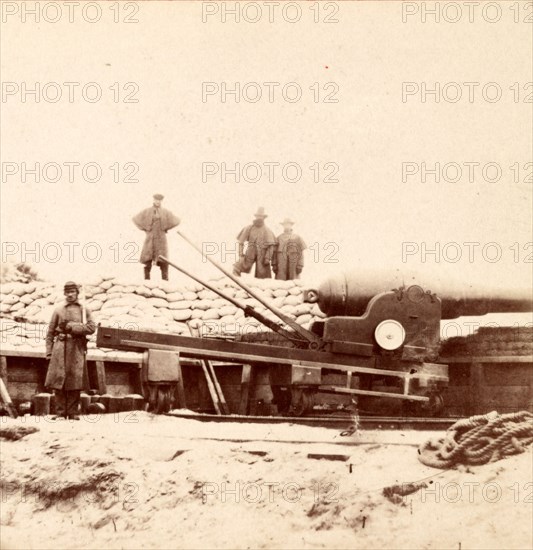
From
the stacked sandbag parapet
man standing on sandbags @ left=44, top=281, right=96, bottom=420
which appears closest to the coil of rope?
man standing on sandbags @ left=44, top=281, right=96, bottom=420

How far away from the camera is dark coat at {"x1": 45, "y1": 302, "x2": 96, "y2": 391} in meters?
8.35

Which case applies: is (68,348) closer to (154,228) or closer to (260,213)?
(154,228)

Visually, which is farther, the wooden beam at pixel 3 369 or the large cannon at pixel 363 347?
the wooden beam at pixel 3 369

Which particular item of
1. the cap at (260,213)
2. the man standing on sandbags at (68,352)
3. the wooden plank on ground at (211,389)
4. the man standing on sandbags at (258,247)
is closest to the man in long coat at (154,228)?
the man standing on sandbags at (258,247)

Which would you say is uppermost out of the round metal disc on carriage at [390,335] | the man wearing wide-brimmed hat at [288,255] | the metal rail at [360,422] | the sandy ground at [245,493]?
the man wearing wide-brimmed hat at [288,255]

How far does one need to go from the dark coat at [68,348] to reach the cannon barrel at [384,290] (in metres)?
2.52

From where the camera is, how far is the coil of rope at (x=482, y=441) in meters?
→ 5.39

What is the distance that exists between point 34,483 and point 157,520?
4.07 feet

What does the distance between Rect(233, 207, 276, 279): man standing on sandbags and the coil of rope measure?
10.7m

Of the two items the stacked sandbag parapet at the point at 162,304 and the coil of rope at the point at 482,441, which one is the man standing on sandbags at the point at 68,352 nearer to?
the stacked sandbag parapet at the point at 162,304

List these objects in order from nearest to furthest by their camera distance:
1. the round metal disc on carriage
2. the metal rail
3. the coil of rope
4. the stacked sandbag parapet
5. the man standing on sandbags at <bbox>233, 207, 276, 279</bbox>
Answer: the coil of rope < the metal rail < the round metal disc on carriage < the stacked sandbag parapet < the man standing on sandbags at <bbox>233, 207, 276, 279</bbox>

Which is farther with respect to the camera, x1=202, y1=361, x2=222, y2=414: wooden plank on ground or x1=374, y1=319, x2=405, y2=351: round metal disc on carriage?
x1=202, y1=361, x2=222, y2=414: wooden plank on ground

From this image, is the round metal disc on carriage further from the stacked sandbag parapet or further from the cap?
the cap

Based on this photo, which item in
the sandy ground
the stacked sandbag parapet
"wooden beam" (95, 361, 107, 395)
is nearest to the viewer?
the sandy ground
